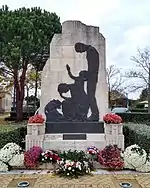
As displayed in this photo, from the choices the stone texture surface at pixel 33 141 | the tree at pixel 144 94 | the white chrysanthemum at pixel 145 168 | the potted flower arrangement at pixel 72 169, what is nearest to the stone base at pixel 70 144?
the stone texture surface at pixel 33 141

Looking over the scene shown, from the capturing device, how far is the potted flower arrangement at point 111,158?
7.45 m

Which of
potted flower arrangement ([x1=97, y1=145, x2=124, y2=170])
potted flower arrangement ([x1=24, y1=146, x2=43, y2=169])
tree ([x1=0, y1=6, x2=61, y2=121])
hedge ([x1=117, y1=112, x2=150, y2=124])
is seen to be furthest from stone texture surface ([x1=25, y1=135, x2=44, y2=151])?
hedge ([x1=117, y1=112, x2=150, y2=124])

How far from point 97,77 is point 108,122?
2.78 m

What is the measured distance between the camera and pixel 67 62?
11039 millimetres

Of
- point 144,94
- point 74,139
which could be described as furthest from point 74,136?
point 144,94

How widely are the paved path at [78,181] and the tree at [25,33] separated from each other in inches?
403

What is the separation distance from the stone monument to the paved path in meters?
3.76

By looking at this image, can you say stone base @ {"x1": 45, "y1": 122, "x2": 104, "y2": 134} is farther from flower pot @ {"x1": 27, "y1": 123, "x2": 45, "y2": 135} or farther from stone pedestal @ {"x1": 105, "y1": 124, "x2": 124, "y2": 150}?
stone pedestal @ {"x1": 105, "y1": 124, "x2": 124, "y2": 150}

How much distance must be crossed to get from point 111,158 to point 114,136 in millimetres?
916

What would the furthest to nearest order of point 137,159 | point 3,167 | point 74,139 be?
point 74,139 → point 3,167 → point 137,159

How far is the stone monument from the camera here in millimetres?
10703

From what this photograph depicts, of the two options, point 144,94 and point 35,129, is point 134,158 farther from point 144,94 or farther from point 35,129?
point 144,94

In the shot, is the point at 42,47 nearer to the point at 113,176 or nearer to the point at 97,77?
the point at 97,77

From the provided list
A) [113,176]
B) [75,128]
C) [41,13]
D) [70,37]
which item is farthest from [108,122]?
[41,13]
